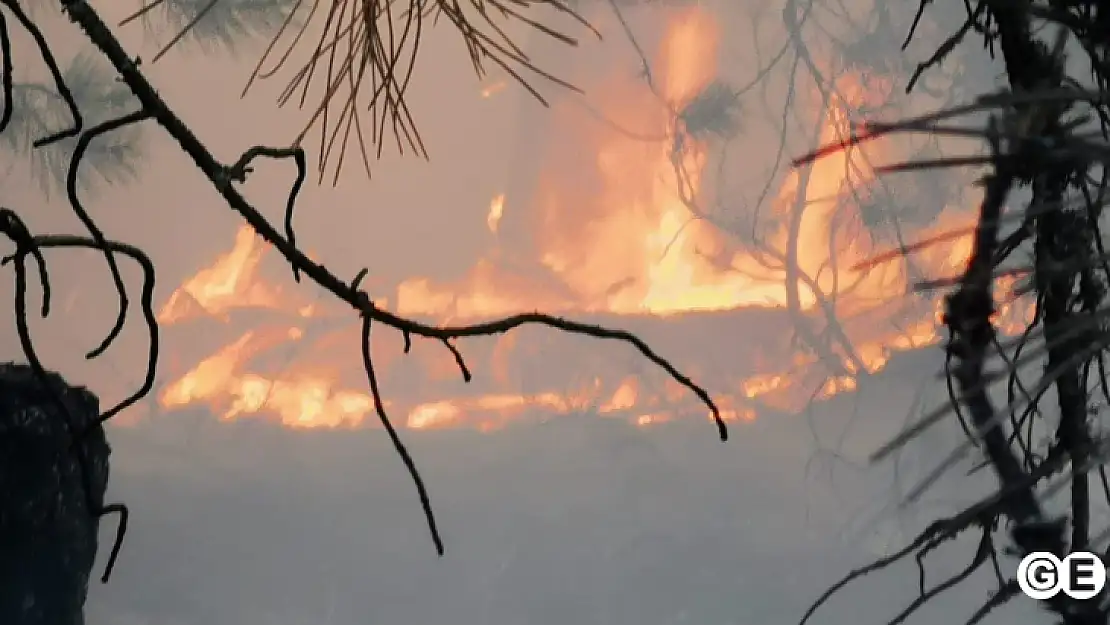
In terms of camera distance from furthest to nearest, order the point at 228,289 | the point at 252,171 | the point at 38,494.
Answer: the point at 228,289 → the point at 38,494 → the point at 252,171

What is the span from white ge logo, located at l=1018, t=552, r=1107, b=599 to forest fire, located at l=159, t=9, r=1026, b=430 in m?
0.68

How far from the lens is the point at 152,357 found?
0.98 feet

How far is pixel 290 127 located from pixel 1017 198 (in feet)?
2.53

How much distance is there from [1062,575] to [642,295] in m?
0.75

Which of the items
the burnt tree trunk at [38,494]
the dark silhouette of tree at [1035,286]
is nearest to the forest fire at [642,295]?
the burnt tree trunk at [38,494]

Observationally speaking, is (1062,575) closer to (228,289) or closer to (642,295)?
(642,295)

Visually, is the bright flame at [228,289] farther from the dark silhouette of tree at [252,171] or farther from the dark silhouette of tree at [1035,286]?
the dark silhouette of tree at [1035,286]

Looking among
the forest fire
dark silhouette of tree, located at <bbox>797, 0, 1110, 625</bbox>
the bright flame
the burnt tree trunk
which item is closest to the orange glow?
the forest fire

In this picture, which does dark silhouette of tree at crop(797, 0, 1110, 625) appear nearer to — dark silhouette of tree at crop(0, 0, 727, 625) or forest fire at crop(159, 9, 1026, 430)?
dark silhouette of tree at crop(0, 0, 727, 625)

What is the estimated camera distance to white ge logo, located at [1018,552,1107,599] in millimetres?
358

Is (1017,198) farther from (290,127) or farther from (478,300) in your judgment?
(290,127)

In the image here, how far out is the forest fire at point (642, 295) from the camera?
1.06 m

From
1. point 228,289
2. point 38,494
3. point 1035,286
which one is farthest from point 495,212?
point 1035,286

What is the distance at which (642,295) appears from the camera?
1104mm
